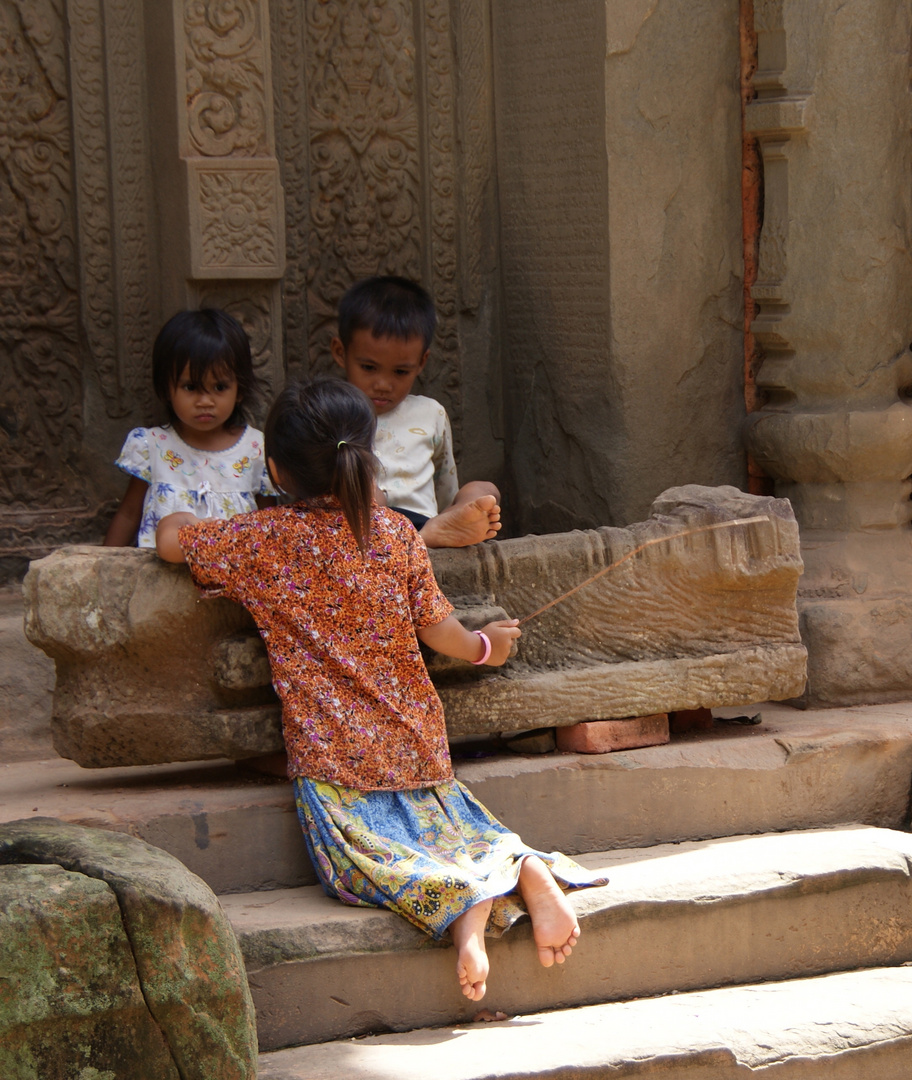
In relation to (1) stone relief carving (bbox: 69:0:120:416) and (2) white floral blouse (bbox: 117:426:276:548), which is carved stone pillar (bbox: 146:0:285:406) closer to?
(1) stone relief carving (bbox: 69:0:120:416)

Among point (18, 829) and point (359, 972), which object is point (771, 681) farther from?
point (18, 829)

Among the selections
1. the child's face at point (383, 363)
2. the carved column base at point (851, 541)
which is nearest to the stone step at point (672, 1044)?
the carved column base at point (851, 541)

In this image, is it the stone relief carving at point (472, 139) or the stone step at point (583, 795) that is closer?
the stone step at point (583, 795)

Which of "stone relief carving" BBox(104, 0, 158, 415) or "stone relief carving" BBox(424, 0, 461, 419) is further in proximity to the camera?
"stone relief carving" BBox(424, 0, 461, 419)

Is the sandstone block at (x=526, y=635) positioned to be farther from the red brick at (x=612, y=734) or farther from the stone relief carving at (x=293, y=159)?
the stone relief carving at (x=293, y=159)

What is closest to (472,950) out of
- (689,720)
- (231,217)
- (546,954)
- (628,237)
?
(546,954)

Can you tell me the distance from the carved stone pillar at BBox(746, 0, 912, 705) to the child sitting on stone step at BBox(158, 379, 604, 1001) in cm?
144

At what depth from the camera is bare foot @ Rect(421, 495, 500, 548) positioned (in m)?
3.12

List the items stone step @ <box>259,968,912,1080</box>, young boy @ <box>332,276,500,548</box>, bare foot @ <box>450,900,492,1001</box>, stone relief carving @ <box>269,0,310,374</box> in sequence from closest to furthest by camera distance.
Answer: stone step @ <box>259,968,912,1080</box>
bare foot @ <box>450,900,492,1001</box>
young boy @ <box>332,276,500,548</box>
stone relief carving @ <box>269,0,310,374</box>

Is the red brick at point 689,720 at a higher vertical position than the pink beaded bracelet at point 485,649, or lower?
lower

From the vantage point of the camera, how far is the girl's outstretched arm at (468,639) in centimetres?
293

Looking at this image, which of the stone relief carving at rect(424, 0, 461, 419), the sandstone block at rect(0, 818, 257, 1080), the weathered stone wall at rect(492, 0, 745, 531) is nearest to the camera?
the sandstone block at rect(0, 818, 257, 1080)

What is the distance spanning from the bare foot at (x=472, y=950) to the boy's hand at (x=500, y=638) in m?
0.56

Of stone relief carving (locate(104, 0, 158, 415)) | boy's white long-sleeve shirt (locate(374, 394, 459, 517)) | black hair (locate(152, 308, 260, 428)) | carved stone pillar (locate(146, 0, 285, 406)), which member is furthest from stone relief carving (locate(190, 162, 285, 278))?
boy's white long-sleeve shirt (locate(374, 394, 459, 517))
